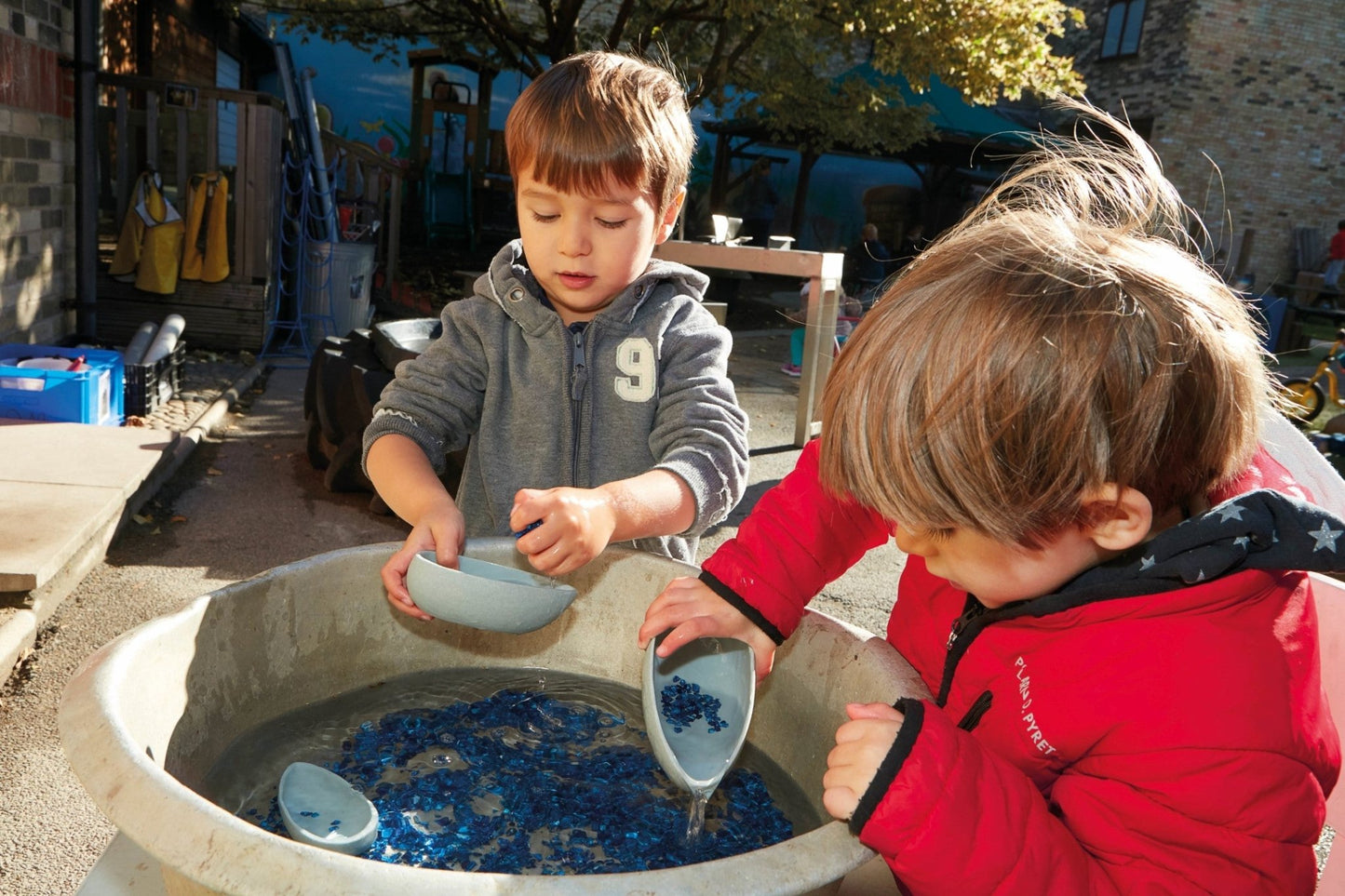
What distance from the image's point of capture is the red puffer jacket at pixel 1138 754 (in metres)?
0.77

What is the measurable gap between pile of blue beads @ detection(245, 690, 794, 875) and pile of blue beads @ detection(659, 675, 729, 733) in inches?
2.6

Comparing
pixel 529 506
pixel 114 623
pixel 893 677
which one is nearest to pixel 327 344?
pixel 114 623

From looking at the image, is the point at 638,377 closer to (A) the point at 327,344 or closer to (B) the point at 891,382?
(B) the point at 891,382

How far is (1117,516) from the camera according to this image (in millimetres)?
842

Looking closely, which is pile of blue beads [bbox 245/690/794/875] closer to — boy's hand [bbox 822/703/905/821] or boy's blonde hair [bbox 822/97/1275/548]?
boy's hand [bbox 822/703/905/821]

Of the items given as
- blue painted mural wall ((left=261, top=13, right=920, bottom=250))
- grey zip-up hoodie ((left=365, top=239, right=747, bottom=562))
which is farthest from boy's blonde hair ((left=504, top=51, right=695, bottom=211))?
blue painted mural wall ((left=261, top=13, right=920, bottom=250))

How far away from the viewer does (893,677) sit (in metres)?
0.99

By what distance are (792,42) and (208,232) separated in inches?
267

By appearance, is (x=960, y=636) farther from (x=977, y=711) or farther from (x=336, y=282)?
(x=336, y=282)

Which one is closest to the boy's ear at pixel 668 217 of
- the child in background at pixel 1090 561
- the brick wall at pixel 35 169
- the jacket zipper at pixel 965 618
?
the child in background at pixel 1090 561

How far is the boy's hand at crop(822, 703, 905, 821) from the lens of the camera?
0.79 metres

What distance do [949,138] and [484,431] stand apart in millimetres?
13438

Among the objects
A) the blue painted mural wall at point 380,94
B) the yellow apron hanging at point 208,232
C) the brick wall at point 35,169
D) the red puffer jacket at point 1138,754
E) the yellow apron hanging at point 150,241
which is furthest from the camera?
the blue painted mural wall at point 380,94

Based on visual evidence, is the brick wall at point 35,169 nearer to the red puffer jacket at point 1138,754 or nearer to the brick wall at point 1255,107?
the red puffer jacket at point 1138,754
